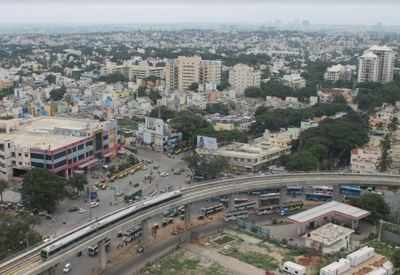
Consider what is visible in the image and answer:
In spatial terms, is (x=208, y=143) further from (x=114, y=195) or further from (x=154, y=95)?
(x=154, y=95)

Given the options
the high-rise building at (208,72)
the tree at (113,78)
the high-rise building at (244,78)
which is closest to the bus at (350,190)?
the high-rise building at (244,78)

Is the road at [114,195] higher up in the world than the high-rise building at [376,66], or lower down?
lower down

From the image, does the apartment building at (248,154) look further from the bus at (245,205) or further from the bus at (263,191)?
the bus at (245,205)

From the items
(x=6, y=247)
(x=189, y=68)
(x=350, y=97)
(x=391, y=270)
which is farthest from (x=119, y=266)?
(x=189, y=68)

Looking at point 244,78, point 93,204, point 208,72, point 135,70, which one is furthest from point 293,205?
point 135,70

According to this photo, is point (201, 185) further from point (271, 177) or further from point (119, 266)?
point (119, 266)

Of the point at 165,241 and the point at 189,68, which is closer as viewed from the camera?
the point at 165,241

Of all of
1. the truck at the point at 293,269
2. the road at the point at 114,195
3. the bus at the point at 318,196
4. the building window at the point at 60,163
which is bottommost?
the road at the point at 114,195
